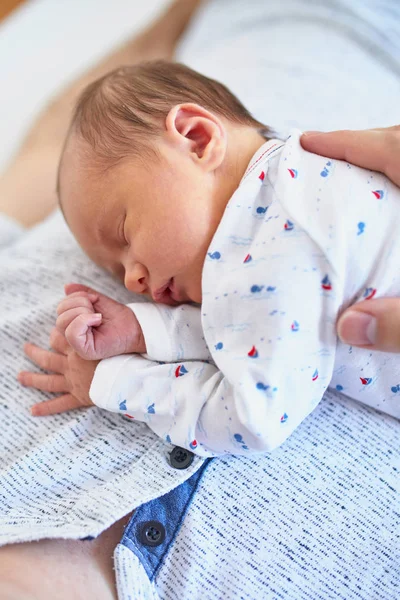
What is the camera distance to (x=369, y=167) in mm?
883

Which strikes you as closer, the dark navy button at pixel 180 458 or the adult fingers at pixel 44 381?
the dark navy button at pixel 180 458

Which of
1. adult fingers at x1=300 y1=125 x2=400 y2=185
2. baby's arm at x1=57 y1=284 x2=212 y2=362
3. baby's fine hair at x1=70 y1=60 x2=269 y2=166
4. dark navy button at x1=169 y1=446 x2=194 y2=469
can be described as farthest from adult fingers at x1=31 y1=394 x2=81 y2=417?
adult fingers at x1=300 y1=125 x2=400 y2=185

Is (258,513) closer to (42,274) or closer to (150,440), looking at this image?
(150,440)

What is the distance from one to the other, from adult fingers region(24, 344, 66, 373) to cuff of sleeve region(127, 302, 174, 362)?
0.57 feet

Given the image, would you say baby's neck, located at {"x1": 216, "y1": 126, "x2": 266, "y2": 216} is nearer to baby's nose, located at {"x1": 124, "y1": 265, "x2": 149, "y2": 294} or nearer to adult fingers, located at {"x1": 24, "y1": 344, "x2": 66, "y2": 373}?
baby's nose, located at {"x1": 124, "y1": 265, "x2": 149, "y2": 294}

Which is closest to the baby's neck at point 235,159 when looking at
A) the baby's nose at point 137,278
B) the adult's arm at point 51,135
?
the baby's nose at point 137,278

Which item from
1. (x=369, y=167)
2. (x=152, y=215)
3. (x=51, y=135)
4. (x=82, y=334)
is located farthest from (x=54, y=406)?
(x=51, y=135)

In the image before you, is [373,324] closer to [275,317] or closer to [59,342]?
[275,317]

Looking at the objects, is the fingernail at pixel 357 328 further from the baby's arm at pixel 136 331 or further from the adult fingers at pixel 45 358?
the adult fingers at pixel 45 358

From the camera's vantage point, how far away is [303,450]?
2.98 ft

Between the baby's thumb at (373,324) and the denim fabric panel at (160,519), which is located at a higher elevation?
the baby's thumb at (373,324)

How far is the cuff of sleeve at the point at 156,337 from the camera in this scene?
93 cm

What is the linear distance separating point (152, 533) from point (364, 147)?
662 millimetres

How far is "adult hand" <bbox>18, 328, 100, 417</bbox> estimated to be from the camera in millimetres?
976
